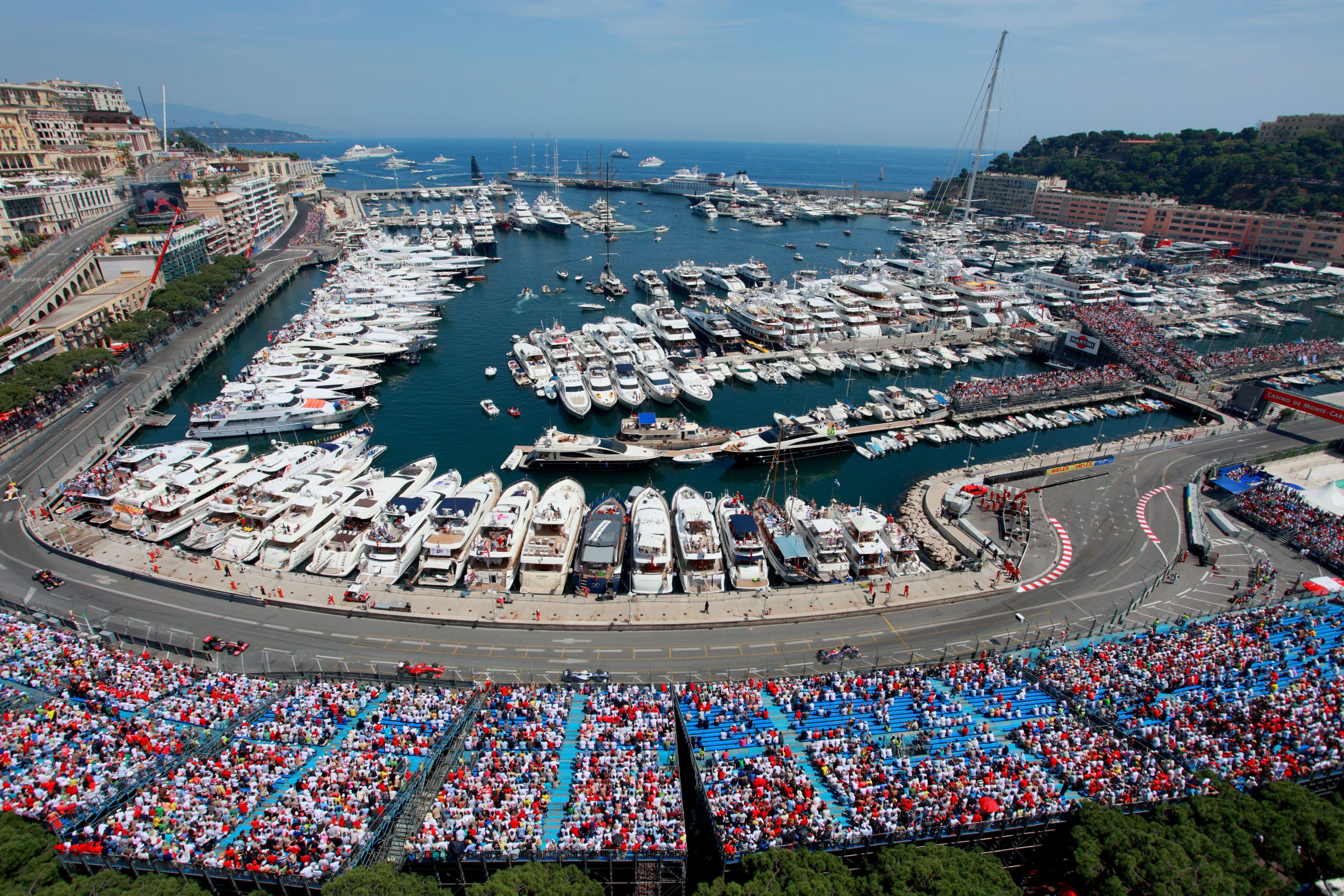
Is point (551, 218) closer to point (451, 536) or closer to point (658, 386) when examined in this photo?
point (658, 386)

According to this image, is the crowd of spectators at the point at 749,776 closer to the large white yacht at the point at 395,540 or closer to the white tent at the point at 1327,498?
the large white yacht at the point at 395,540

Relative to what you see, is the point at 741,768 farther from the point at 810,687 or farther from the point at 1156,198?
the point at 1156,198

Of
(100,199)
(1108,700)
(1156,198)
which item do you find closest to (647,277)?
(100,199)

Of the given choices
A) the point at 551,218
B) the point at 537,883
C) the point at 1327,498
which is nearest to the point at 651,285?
the point at 551,218

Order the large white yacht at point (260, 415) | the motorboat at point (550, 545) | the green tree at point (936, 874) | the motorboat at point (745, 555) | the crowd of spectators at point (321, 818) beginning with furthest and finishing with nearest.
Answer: the large white yacht at point (260, 415) < the motorboat at point (745, 555) < the motorboat at point (550, 545) < the crowd of spectators at point (321, 818) < the green tree at point (936, 874)

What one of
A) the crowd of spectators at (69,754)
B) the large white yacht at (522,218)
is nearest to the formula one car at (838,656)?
the crowd of spectators at (69,754)

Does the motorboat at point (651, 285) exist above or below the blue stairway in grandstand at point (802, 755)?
above
